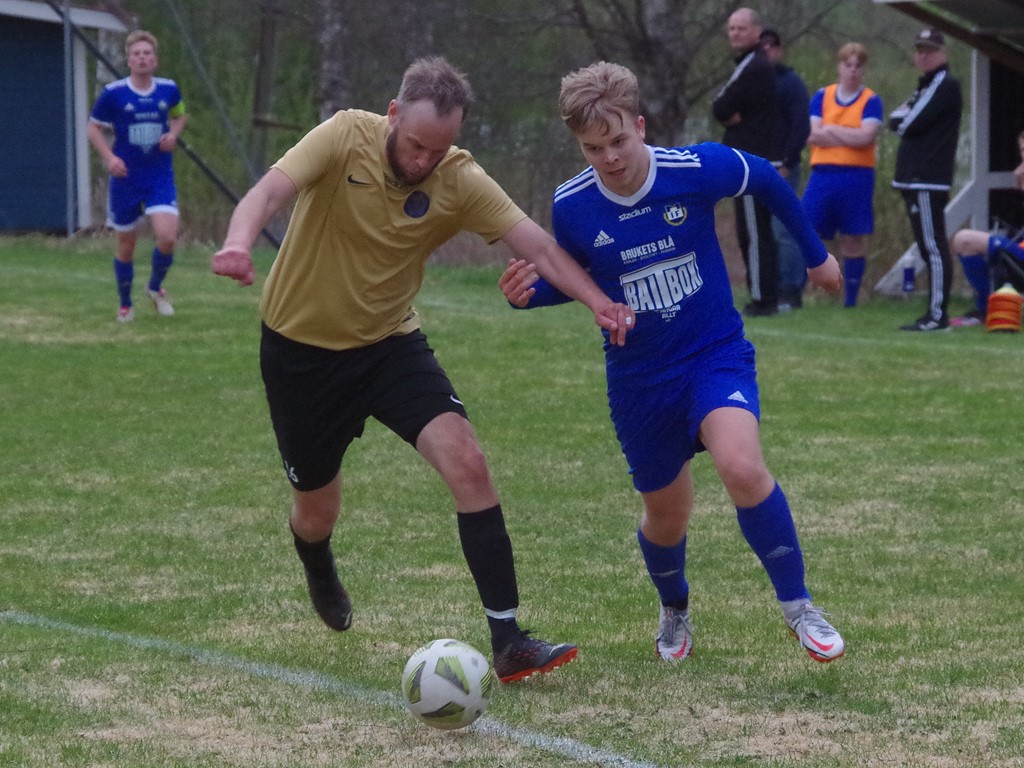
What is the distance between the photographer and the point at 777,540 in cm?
467

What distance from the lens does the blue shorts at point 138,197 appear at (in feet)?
43.3

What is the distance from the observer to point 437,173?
4801 millimetres

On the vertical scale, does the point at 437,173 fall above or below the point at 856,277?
above

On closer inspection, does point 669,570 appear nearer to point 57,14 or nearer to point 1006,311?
point 1006,311

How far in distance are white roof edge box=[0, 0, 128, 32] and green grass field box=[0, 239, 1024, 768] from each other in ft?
34.7

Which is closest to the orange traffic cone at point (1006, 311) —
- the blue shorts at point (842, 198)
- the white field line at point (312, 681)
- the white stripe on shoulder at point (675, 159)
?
the blue shorts at point (842, 198)

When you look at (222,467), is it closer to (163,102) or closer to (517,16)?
(163,102)

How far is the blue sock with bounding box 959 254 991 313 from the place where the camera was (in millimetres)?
12961

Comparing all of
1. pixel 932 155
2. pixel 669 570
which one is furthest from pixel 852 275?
pixel 669 570

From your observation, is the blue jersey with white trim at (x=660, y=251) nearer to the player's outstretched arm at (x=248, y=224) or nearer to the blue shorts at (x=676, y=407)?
the blue shorts at (x=676, y=407)

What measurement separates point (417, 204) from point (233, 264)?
2.74 ft

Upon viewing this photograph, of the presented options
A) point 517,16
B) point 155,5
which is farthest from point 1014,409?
point 155,5

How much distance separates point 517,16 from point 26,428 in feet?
45.9

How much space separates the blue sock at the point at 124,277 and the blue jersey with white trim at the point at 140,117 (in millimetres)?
810
